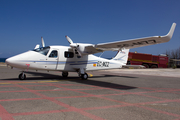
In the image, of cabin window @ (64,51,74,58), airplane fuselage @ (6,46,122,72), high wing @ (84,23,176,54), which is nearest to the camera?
high wing @ (84,23,176,54)

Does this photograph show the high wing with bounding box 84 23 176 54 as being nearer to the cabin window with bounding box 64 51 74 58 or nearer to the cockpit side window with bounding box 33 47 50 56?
the cabin window with bounding box 64 51 74 58

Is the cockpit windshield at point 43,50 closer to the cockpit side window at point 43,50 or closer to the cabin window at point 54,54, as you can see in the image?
the cockpit side window at point 43,50

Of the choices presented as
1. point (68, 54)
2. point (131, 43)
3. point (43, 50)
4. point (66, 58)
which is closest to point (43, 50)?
point (43, 50)

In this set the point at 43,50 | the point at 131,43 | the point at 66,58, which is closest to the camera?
the point at 131,43

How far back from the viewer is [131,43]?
29.2ft

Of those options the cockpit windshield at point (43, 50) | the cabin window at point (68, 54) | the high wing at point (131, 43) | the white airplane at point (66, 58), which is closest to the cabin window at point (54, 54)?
the white airplane at point (66, 58)

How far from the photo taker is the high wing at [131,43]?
7.57 meters

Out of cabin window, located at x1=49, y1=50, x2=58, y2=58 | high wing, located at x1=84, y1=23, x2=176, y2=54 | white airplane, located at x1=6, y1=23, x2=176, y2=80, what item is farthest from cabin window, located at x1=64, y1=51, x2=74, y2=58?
high wing, located at x1=84, y1=23, x2=176, y2=54

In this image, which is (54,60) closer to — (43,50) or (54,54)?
(54,54)

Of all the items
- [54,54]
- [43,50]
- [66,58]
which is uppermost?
[43,50]

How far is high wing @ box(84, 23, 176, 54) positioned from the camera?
24.8 feet

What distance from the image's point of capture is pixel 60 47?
11414mm

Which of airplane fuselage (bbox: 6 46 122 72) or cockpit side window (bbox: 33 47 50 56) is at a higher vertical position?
cockpit side window (bbox: 33 47 50 56)

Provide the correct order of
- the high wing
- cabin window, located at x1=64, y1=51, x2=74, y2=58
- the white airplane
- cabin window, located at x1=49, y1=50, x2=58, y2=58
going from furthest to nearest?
cabin window, located at x1=64, y1=51, x2=74, y2=58 → cabin window, located at x1=49, y1=50, x2=58, y2=58 → the white airplane → the high wing
